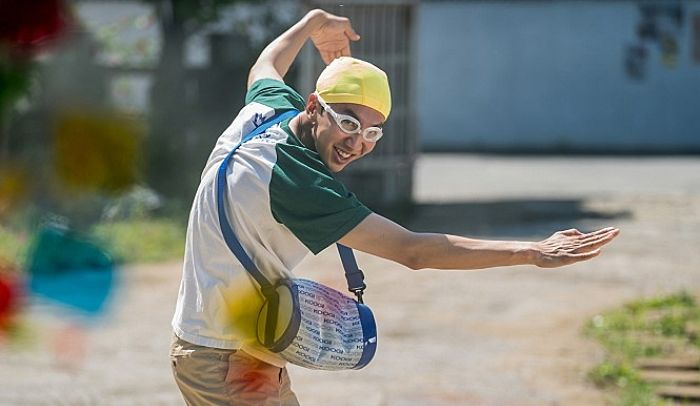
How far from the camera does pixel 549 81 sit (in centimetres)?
2483

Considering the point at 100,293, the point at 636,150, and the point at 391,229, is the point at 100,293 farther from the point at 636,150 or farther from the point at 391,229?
the point at 636,150

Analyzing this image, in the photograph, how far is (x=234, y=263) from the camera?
9.55 ft

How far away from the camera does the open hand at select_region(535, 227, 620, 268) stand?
2.66 meters

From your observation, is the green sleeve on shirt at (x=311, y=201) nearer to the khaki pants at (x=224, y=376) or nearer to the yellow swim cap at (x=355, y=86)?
the yellow swim cap at (x=355, y=86)

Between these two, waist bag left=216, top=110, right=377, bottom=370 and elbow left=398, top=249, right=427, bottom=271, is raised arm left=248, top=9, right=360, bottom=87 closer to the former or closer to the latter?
waist bag left=216, top=110, right=377, bottom=370

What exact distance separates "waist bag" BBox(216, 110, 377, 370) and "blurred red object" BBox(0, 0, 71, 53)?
194 centimetres

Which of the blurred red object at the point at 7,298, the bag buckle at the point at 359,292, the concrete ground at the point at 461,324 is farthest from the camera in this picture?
the concrete ground at the point at 461,324

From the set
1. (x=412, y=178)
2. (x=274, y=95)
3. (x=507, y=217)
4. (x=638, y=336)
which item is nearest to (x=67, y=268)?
(x=274, y=95)

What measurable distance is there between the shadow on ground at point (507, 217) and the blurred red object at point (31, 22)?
37.3 ft

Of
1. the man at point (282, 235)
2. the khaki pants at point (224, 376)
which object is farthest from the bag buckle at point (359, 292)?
the khaki pants at point (224, 376)

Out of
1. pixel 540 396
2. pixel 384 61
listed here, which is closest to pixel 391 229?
pixel 540 396

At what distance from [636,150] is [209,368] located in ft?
71.3

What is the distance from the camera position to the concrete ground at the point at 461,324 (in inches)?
255

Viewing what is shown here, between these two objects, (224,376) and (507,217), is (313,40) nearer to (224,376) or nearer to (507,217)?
(224,376)
